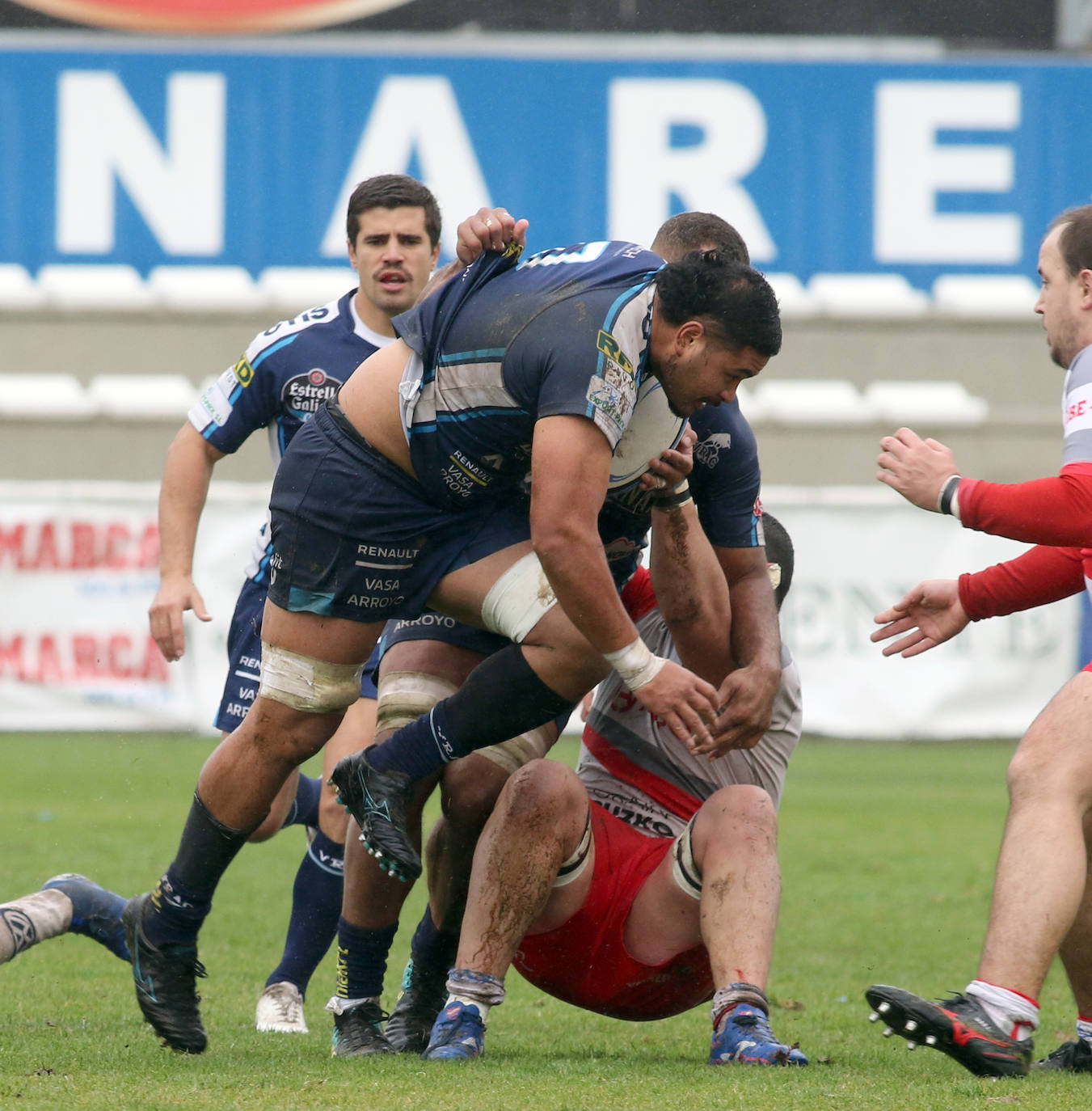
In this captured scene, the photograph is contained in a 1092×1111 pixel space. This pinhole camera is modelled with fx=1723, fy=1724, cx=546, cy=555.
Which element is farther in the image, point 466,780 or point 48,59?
point 48,59

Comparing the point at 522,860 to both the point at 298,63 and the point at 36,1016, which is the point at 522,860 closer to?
the point at 36,1016

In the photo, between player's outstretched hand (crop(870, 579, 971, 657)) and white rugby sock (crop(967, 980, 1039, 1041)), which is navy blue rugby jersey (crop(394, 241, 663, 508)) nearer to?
player's outstretched hand (crop(870, 579, 971, 657))

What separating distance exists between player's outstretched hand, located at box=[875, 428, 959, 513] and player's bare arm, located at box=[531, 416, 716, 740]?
0.74 m

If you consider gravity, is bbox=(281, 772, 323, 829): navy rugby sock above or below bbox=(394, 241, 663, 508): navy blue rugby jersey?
below

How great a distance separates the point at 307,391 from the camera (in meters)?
5.37

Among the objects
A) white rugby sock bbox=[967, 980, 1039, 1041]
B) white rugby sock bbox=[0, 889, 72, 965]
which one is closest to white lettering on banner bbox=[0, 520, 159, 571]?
white rugby sock bbox=[0, 889, 72, 965]

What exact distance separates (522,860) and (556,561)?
0.76 m

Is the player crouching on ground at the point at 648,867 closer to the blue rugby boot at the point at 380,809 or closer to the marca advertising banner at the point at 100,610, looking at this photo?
the blue rugby boot at the point at 380,809

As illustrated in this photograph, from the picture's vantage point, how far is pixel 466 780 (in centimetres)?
440

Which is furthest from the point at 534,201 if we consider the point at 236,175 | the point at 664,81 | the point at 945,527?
the point at 945,527

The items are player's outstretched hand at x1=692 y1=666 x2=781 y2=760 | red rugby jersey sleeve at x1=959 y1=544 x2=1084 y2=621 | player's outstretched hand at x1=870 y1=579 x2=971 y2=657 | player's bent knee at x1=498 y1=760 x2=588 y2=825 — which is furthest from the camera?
player's outstretched hand at x1=870 y1=579 x2=971 y2=657

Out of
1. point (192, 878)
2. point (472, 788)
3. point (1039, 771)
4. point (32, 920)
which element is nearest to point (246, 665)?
point (32, 920)

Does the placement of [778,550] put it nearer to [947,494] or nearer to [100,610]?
[947,494]

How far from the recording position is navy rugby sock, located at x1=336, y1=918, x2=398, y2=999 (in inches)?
175
